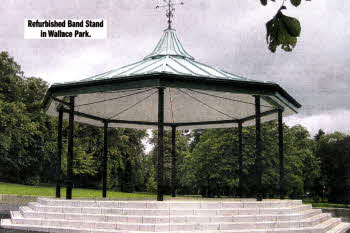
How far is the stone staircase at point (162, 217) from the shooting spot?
1133 centimetres

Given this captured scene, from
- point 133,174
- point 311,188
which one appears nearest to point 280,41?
point 133,174

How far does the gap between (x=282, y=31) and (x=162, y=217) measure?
9966 millimetres

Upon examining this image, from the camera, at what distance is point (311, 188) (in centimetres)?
5719

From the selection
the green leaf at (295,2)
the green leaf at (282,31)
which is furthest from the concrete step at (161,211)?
the green leaf at (295,2)

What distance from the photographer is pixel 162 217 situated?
11.2 meters

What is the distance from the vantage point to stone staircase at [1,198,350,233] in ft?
37.2

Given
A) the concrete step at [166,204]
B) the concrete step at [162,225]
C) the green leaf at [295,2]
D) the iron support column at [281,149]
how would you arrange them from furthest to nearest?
the iron support column at [281,149] < the concrete step at [166,204] < the concrete step at [162,225] < the green leaf at [295,2]

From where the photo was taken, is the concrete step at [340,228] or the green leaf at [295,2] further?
the concrete step at [340,228]

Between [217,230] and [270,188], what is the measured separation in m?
29.5

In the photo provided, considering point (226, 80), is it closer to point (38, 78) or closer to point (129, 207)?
point (129, 207)

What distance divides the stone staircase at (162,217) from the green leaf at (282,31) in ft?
31.8

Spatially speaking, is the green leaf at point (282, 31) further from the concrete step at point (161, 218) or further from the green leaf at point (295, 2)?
the concrete step at point (161, 218)

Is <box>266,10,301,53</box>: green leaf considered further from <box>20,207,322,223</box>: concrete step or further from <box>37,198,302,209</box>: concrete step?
<box>37,198,302,209</box>: concrete step

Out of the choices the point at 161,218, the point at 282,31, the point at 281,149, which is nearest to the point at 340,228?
the point at 281,149
